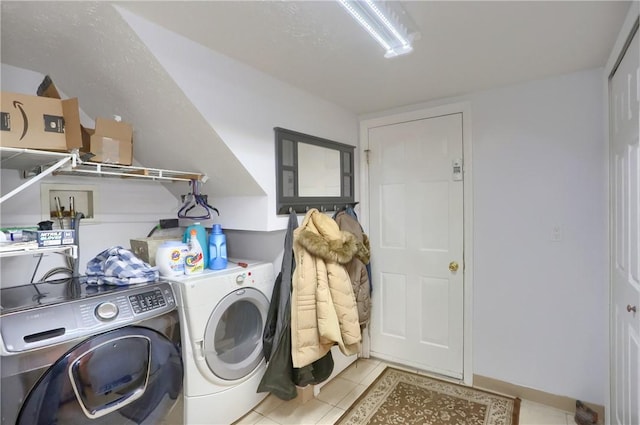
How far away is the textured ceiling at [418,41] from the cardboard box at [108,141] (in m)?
0.56

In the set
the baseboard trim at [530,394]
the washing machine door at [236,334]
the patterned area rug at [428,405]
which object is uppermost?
the washing machine door at [236,334]

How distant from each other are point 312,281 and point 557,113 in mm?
1865

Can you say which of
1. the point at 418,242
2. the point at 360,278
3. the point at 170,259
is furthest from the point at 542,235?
the point at 170,259

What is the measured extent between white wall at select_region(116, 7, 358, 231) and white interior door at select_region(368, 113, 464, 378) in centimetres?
60

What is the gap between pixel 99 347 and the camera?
1349 mm

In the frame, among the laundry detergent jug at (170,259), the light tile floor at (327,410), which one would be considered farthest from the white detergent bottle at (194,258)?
the light tile floor at (327,410)

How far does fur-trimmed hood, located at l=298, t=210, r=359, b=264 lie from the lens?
6.63 ft

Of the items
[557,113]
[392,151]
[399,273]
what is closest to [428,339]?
[399,273]

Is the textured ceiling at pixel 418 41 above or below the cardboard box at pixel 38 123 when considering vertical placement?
above

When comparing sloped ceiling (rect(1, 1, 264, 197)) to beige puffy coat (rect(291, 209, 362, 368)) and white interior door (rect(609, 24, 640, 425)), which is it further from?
white interior door (rect(609, 24, 640, 425))

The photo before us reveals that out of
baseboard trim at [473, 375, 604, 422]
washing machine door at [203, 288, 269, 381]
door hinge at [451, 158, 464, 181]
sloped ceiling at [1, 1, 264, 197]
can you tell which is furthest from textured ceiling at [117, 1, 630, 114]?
baseboard trim at [473, 375, 604, 422]

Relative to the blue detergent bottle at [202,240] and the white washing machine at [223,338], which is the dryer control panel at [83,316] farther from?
the blue detergent bottle at [202,240]

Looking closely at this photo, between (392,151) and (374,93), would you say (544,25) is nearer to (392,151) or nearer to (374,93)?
(374,93)

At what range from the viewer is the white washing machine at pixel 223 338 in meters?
1.73
